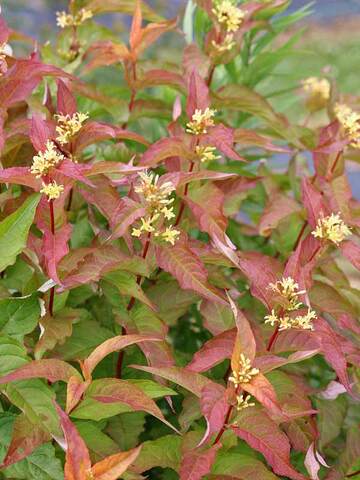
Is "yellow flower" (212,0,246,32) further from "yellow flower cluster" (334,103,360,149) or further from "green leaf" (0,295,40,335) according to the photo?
"green leaf" (0,295,40,335)

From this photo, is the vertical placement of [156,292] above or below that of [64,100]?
below

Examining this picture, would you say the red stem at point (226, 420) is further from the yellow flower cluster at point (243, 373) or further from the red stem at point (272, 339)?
the red stem at point (272, 339)

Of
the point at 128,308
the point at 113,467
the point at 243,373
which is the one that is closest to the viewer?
the point at 113,467

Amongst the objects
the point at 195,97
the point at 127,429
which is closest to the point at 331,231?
the point at 195,97

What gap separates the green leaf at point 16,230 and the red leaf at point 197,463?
36cm

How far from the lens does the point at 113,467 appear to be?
926mm

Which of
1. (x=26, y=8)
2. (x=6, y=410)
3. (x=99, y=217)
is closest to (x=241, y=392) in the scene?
(x=6, y=410)

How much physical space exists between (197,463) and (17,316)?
0.34m

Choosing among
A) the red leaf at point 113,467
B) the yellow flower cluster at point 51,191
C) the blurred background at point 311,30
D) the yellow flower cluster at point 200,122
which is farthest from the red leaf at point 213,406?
the blurred background at point 311,30

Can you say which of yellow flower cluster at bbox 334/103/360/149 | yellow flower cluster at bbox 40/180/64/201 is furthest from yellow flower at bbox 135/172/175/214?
yellow flower cluster at bbox 334/103/360/149

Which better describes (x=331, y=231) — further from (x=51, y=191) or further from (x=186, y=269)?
(x=51, y=191)

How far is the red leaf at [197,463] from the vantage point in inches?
40.4

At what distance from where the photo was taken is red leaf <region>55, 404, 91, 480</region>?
941mm

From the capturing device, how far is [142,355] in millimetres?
1306
